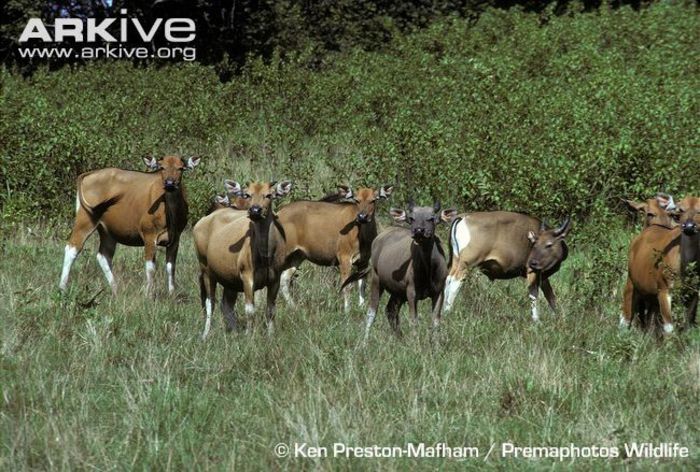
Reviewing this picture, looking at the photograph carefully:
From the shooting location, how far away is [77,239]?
14.5 meters

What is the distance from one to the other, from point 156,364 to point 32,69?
95.7ft

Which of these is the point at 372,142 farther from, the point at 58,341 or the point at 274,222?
the point at 58,341

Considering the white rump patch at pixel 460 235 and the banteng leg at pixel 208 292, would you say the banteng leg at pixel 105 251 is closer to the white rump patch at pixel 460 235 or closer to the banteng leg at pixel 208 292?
the banteng leg at pixel 208 292

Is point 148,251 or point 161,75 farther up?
point 161,75

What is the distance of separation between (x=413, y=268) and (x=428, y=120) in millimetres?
10343

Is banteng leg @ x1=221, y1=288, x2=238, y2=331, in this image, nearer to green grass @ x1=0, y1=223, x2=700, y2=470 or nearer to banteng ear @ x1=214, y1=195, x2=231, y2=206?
green grass @ x1=0, y1=223, x2=700, y2=470

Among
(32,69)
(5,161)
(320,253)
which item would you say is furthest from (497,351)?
(32,69)

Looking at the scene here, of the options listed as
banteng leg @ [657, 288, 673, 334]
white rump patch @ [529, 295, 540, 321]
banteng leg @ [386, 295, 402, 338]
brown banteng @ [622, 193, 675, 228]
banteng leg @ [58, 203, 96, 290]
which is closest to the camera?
banteng leg @ [657, 288, 673, 334]

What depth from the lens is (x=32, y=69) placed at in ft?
118

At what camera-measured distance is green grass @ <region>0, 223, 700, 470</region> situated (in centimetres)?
720

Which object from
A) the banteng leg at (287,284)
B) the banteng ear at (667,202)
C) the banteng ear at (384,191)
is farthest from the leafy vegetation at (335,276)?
the banteng ear at (384,191)

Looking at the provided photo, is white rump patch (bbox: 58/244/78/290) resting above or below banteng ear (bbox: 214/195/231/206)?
below

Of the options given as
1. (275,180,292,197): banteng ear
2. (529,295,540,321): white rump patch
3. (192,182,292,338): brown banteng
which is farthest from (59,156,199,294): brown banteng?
(529,295,540,321): white rump patch

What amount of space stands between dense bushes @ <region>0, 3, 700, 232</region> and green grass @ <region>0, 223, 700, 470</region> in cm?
481
